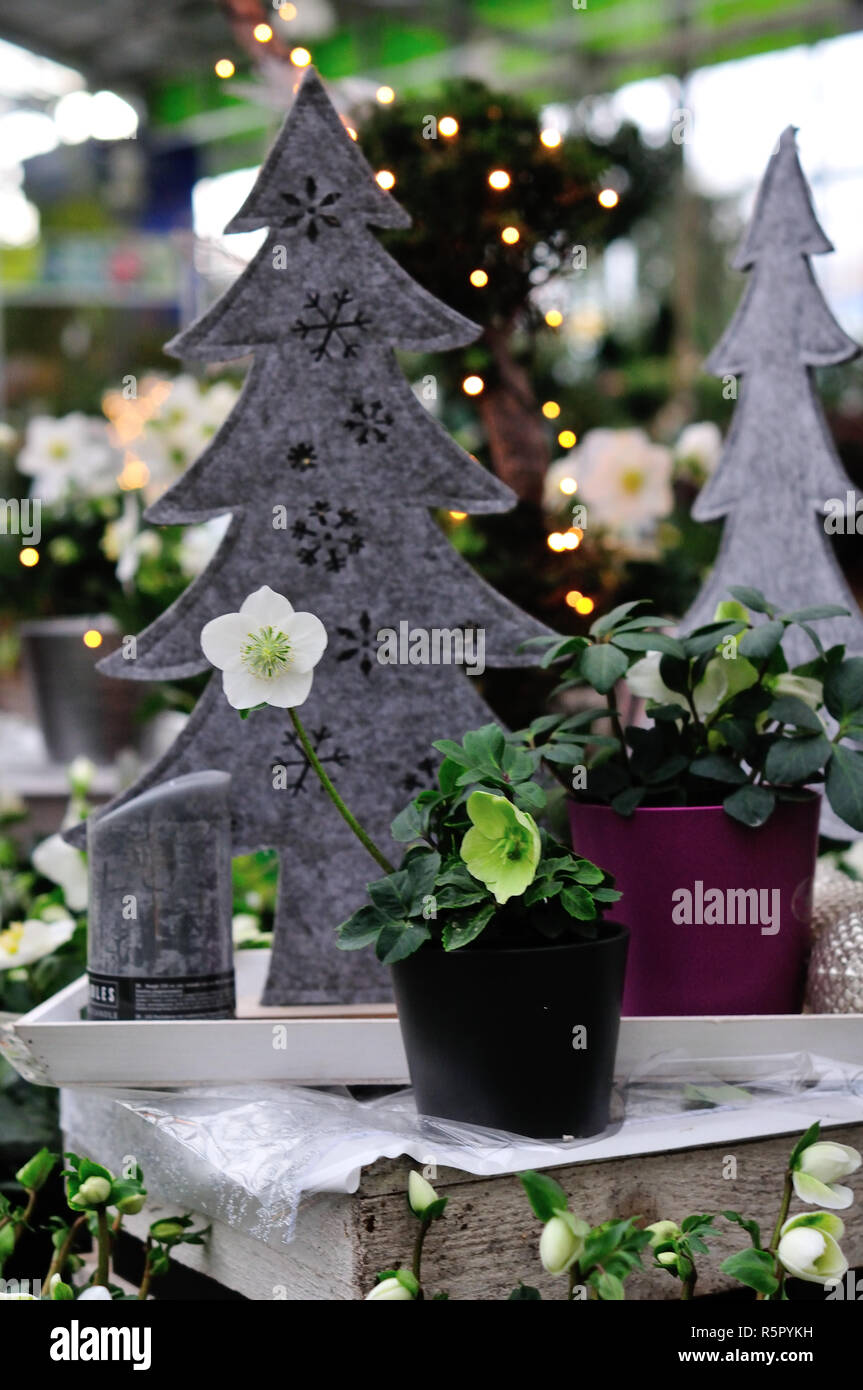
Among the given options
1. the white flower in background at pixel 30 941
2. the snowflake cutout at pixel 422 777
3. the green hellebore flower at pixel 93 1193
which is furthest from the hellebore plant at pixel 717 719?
the white flower in background at pixel 30 941

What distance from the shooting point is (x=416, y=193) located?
4.35 ft

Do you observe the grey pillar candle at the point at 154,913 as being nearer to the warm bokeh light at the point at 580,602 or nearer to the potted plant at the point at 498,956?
the potted plant at the point at 498,956

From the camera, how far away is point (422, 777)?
1021 mm

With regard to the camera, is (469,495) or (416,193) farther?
(416,193)

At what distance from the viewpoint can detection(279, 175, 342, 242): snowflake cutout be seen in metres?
1.02

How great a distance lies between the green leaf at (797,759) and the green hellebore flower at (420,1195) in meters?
0.33

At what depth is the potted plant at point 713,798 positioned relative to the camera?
0.87 m

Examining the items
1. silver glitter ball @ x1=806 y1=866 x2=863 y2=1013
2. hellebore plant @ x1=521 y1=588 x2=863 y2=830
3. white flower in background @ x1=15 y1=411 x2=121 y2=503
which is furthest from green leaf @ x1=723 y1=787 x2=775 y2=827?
white flower in background @ x1=15 y1=411 x2=121 y2=503

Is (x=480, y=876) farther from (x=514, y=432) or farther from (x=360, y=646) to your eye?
(x=514, y=432)

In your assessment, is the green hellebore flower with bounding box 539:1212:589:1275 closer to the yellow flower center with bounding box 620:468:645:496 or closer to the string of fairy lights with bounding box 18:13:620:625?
the string of fairy lights with bounding box 18:13:620:625

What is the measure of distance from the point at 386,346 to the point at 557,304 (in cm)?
49
